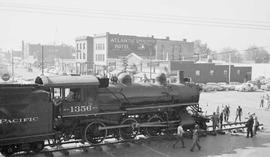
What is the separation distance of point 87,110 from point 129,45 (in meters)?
58.6

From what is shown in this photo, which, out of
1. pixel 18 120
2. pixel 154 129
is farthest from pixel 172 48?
pixel 18 120

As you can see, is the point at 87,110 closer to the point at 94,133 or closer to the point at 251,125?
the point at 94,133

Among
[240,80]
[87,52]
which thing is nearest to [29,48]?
[87,52]

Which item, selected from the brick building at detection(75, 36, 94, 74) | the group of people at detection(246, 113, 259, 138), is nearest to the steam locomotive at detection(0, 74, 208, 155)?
the group of people at detection(246, 113, 259, 138)

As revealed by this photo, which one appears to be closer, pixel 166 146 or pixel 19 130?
pixel 19 130

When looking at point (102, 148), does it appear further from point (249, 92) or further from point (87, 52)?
point (87, 52)

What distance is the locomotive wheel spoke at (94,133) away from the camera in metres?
14.6

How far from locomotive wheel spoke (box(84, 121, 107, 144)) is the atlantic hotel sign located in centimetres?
5570

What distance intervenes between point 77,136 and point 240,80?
51.1 meters

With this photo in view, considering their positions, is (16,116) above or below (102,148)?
above

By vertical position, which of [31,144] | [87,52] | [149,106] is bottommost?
[31,144]

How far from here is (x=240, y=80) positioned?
59469 mm

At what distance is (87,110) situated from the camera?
1422 centimetres

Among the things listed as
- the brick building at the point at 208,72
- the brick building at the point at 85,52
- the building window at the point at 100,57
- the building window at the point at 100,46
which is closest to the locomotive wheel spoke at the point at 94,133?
the brick building at the point at 208,72
